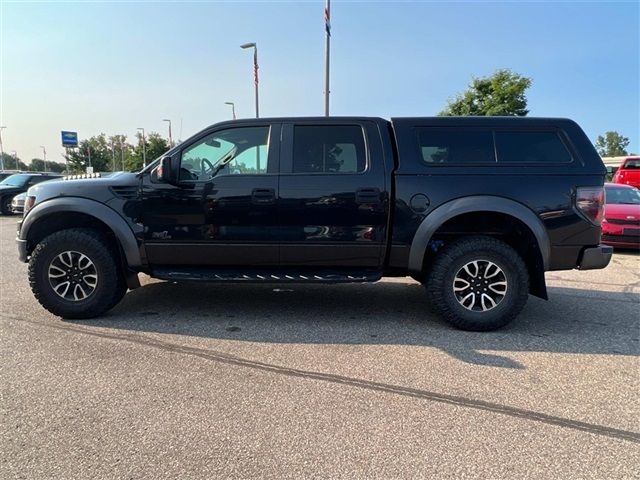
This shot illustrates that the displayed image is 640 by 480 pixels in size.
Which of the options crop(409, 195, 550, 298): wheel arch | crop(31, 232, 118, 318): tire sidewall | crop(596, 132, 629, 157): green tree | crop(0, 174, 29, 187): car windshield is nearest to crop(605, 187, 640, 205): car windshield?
crop(409, 195, 550, 298): wheel arch

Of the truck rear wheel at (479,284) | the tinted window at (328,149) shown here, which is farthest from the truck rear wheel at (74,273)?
the truck rear wheel at (479,284)

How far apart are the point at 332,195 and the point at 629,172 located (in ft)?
60.6

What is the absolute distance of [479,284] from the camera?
4387 mm

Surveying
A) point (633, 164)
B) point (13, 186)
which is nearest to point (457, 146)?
point (633, 164)

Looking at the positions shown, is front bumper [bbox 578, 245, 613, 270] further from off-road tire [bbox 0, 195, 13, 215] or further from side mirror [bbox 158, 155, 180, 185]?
off-road tire [bbox 0, 195, 13, 215]

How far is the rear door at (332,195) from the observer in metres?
4.37

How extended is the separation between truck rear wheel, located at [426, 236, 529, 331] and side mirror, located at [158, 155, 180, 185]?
9.03 ft

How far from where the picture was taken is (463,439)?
2.57 m

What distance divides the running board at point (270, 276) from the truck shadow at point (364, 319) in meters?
0.47

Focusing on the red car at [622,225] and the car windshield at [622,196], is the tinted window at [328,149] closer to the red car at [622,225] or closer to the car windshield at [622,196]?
the red car at [622,225]

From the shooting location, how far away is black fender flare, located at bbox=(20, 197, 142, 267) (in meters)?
4.48

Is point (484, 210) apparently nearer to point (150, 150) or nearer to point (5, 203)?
point (5, 203)

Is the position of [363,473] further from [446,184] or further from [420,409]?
[446,184]

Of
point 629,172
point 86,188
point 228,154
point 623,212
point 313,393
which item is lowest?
point 313,393
